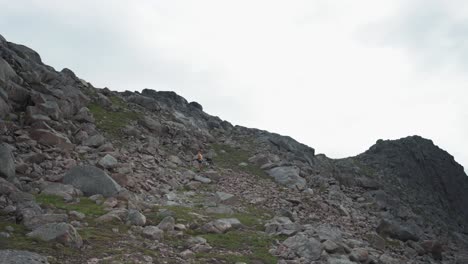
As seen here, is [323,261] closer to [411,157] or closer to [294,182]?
[294,182]

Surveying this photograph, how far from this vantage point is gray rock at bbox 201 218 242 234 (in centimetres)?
1739

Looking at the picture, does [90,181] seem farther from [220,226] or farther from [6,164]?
[220,226]

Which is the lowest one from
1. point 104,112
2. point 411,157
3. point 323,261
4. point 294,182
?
point 323,261

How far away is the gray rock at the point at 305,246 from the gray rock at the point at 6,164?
40.5ft

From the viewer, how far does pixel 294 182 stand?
34250mm

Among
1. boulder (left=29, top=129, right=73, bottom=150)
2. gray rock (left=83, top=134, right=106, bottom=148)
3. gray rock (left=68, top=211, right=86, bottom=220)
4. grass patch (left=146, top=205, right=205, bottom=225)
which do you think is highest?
gray rock (left=83, top=134, right=106, bottom=148)

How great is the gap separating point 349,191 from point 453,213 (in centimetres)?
3090

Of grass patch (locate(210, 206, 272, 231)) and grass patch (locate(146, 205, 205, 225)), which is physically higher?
grass patch (locate(210, 206, 272, 231))

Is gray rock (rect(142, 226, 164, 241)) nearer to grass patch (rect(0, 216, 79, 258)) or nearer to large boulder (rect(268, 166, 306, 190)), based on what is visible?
grass patch (rect(0, 216, 79, 258))

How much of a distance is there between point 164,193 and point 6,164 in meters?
9.40

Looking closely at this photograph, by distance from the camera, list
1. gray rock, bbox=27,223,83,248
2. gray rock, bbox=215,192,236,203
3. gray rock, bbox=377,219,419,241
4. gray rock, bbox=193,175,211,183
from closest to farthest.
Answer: gray rock, bbox=27,223,83,248 < gray rock, bbox=215,192,236,203 < gray rock, bbox=377,219,419,241 < gray rock, bbox=193,175,211,183

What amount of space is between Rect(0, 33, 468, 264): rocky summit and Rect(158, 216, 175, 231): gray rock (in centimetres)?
8

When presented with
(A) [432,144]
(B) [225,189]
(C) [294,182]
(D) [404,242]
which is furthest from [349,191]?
(A) [432,144]

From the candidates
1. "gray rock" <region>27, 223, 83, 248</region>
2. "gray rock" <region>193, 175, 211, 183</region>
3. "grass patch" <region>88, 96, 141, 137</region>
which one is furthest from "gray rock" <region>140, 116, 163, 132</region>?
"gray rock" <region>27, 223, 83, 248</region>
